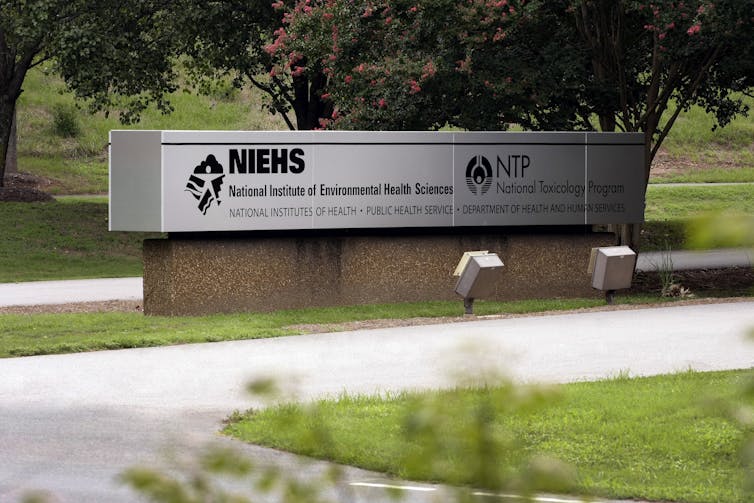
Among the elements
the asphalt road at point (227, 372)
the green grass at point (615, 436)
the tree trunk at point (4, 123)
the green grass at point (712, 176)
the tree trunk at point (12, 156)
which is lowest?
the asphalt road at point (227, 372)

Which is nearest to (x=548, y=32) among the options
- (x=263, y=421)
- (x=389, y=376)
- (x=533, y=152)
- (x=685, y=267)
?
(x=533, y=152)

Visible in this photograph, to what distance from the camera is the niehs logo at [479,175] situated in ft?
64.6

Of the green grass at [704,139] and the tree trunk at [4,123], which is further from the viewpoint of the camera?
the green grass at [704,139]

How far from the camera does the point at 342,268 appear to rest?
18.6 meters

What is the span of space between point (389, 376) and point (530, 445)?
3279 mm

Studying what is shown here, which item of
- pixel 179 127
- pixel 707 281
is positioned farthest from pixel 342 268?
pixel 179 127

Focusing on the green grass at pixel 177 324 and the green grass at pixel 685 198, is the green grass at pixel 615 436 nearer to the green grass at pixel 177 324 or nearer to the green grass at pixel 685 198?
the green grass at pixel 177 324

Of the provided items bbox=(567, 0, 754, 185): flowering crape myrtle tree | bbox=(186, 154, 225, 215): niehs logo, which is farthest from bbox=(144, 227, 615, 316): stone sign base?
bbox=(567, 0, 754, 185): flowering crape myrtle tree

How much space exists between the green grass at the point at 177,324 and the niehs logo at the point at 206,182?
65.1 inches

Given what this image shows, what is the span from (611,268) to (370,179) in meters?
3.54

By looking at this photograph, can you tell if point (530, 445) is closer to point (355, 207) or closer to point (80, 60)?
point (355, 207)

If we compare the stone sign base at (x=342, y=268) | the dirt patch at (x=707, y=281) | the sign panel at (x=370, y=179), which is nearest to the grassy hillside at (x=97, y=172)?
the dirt patch at (x=707, y=281)

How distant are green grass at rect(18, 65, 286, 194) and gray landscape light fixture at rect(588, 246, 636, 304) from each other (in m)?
27.5

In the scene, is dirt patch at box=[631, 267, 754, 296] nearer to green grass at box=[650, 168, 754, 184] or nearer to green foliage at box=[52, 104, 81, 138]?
green grass at box=[650, 168, 754, 184]
